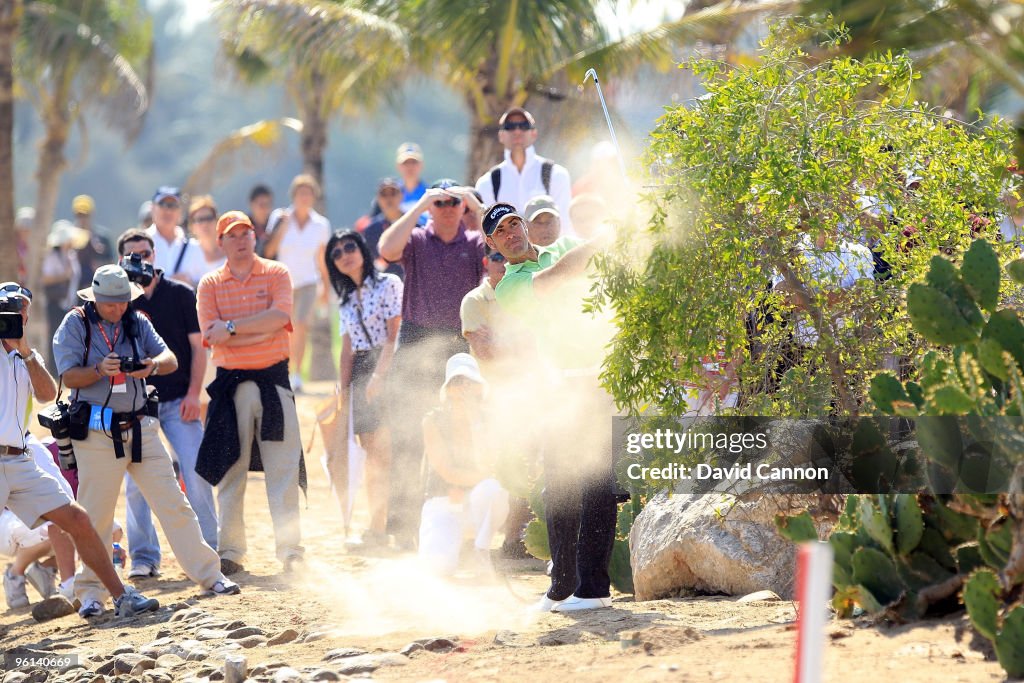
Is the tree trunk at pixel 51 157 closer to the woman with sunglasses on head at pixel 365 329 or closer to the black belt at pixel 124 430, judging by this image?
the woman with sunglasses on head at pixel 365 329

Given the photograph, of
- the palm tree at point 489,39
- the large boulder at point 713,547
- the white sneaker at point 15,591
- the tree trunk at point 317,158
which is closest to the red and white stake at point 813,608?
the large boulder at point 713,547

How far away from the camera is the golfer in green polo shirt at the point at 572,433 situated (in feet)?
23.4

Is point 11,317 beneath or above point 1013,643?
above

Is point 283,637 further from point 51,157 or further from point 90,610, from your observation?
point 51,157

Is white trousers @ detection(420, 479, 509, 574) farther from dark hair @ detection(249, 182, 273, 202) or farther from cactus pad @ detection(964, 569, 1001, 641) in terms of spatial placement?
dark hair @ detection(249, 182, 273, 202)

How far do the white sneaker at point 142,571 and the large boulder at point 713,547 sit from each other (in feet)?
11.4

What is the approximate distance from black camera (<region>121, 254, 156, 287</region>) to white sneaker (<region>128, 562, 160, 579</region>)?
188 cm

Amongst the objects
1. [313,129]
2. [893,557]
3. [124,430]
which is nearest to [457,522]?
[124,430]

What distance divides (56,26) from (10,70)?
714cm

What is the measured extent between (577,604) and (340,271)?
12.3 feet

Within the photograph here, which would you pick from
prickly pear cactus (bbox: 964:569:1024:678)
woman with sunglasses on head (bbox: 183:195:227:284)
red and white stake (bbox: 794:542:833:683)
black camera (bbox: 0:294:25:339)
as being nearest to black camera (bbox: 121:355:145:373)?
black camera (bbox: 0:294:25:339)

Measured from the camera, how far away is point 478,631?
7.10 m

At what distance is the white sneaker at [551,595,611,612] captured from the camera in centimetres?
713

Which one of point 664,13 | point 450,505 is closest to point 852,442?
point 450,505
